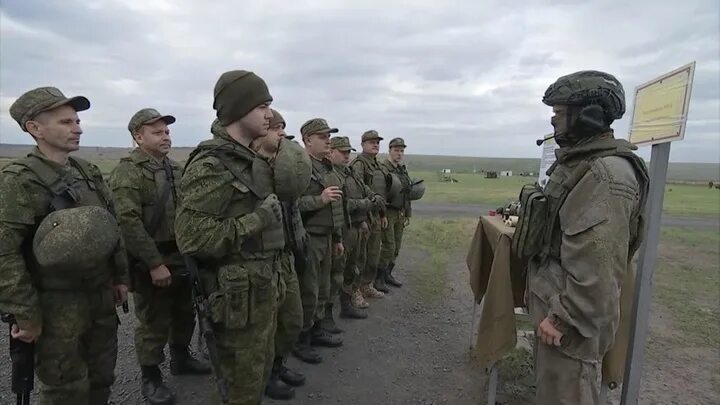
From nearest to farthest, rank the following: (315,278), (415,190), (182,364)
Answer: (315,278), (182,364), (415,190)

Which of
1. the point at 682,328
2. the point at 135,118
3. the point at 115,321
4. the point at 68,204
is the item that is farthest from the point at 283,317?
the point at 682,328

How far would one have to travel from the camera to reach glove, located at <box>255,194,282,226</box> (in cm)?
274

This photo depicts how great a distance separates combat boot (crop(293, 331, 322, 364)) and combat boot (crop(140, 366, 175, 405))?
1394 millimetres

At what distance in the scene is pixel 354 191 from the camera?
6.04m

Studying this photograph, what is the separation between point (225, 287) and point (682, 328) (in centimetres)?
628

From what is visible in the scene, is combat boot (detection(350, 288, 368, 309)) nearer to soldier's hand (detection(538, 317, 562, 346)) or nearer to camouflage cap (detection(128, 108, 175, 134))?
camouflage cap (detection(128, 108, 175, 134))

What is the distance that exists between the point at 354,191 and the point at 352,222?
434 mm

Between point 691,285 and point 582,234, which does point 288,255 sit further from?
point 691,285

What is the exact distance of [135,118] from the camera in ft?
13.1

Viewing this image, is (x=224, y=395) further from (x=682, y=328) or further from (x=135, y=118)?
(x=682, y=328)

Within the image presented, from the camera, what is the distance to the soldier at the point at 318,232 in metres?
4.21

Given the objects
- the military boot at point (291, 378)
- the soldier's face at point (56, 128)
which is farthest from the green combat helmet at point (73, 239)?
the military boot at point (291, 378)

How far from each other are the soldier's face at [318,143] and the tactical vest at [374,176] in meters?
1.85

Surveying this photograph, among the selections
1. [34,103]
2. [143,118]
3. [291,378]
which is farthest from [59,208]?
[291,378]
